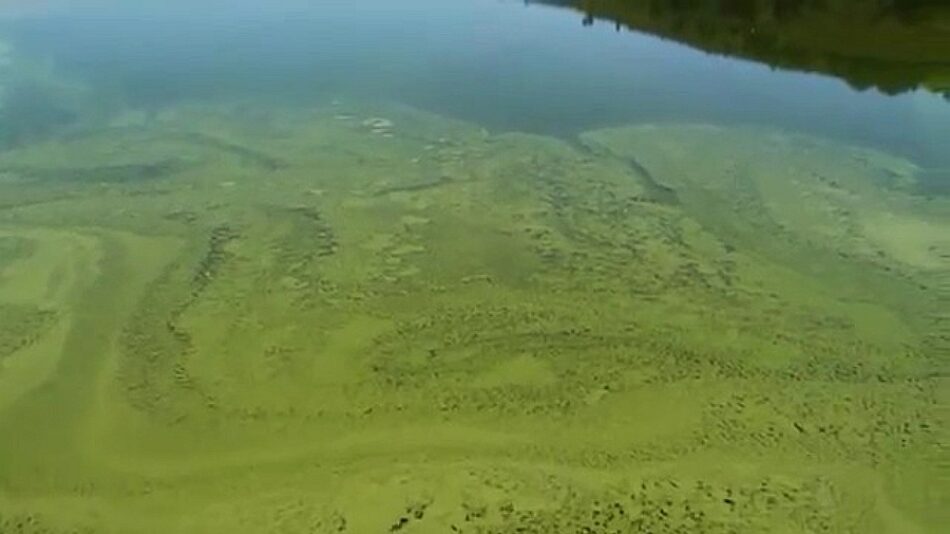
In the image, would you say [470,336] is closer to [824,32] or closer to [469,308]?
[469,308]

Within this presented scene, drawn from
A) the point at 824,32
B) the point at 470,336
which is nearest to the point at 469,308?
the point at 470,336

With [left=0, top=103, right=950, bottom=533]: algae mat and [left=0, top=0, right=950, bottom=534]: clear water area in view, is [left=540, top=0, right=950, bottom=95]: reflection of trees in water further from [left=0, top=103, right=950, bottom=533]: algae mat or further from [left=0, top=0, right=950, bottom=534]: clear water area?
[left=0, top=103, right=950, bottom=533]: algae mat

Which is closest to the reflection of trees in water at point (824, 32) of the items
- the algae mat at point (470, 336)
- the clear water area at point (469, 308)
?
the clear water area at point (469, 308)

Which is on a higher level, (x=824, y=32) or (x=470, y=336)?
(x=824, y=32)

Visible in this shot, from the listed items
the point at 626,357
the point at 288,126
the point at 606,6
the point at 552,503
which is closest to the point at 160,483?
the point at 552,503

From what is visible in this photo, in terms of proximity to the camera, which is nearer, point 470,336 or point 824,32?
point 470,336

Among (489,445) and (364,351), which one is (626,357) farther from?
(364,351)
